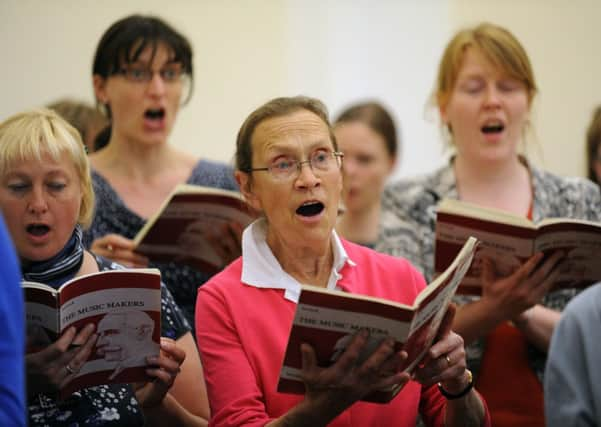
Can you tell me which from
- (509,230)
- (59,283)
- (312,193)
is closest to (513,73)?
(509,230)

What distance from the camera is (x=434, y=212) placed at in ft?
11.2

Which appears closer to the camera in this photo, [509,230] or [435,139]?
[509,230]

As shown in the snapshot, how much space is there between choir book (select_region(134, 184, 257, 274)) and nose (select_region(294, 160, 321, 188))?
43 centimetres

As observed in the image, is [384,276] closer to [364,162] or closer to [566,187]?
[566,187]

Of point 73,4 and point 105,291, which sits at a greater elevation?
point 73,4

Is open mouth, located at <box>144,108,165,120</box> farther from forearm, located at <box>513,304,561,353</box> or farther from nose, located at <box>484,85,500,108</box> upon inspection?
forearm, located at <box>513,304,561,353</box>

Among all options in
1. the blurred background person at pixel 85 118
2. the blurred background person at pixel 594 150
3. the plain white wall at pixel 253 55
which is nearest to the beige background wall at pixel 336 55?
the plain white wall at pixel 253 55

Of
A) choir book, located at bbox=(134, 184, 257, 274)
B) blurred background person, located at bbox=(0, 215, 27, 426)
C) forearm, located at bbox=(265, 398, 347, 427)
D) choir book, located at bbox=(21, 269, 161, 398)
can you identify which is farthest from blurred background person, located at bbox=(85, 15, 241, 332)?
blurred background person, located at bbox=(0, 215, 27, 426)

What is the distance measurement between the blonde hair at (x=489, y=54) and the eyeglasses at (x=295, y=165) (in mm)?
1070

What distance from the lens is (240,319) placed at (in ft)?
8.02

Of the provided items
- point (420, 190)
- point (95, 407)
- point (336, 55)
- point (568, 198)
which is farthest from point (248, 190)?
point (336, 55)

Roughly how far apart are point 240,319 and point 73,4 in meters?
3.63

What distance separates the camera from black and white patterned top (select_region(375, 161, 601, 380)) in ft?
11.0

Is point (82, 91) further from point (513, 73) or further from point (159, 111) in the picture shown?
point (513, 73)
